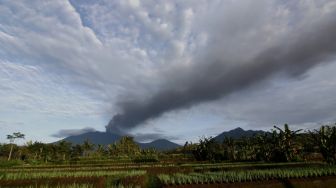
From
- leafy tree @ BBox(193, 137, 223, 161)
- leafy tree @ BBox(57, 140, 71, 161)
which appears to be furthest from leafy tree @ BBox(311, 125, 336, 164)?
leafy tree @ BBox(57, 140, 71, 161)

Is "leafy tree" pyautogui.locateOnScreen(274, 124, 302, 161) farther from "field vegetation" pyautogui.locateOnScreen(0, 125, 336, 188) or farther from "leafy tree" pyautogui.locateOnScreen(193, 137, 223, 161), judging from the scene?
"leafy tree" pyautogui.locateOnScreen(193, 137, 223, 161)

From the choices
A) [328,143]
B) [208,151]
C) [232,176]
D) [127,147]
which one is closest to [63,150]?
[127,147]

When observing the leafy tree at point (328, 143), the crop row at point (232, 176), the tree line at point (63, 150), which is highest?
the tree line at point (63, 150)

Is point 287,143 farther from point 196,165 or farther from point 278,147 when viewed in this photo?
point 196,165

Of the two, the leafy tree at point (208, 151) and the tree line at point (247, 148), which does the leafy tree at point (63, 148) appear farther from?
the leafy tree at point (208, 151)

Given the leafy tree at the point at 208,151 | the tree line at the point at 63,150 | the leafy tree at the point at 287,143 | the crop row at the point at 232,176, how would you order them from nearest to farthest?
1. the crop row at the point at 232,176
2. the leafy tree at the point at 287,143
3. the leafy tree at the point at 208,151
4. the tree line at the point at 63,150

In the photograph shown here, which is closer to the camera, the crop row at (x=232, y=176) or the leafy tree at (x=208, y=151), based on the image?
the crop row at (x=232, y=176)

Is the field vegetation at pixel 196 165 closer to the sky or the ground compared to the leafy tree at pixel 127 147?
closer to the ground

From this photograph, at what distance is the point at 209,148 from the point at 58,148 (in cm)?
4729

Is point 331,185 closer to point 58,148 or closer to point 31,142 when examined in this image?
point 58,148

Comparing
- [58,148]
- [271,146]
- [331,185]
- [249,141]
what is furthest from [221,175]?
[58,148]

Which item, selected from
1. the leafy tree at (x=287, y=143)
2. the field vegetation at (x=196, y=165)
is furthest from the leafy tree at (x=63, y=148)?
the leafy tree at (x=287, y=143)

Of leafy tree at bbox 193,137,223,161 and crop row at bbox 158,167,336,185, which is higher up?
leafy tree at bbox 193,137,223,161

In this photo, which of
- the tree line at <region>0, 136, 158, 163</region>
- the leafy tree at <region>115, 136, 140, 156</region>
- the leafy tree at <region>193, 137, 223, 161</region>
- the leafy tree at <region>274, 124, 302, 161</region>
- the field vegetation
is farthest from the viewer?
the leafy tree at <region>115, 136, 140, 156</region>
